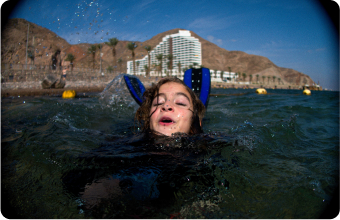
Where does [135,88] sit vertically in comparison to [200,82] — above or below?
below

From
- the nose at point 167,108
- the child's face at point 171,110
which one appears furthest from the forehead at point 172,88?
the nose at point 167,108

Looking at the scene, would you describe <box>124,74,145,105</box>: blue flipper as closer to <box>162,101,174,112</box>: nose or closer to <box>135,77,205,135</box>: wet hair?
<box>135,77,205,135</box>: wet hair

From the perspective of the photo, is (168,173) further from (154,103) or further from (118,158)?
(154,103)

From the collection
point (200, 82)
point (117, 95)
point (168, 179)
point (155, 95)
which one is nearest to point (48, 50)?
point (117, 95)

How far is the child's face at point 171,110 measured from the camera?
2.53 m

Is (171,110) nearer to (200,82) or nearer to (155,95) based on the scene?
(155,95)

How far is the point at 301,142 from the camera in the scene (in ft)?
10.5

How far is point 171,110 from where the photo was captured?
255 cm

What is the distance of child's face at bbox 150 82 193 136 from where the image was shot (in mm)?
2529

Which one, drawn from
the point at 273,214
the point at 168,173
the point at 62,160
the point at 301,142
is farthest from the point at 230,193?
the point at 301,142

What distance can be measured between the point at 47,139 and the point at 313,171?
335cm

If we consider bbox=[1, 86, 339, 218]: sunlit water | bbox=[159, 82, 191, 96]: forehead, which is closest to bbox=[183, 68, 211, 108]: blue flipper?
bbox=[159, 82, 191, 96]: forehead

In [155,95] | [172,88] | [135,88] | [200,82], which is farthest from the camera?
[135,88]

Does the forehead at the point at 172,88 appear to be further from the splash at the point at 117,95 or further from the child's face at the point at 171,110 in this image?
the splash at the point at 117,95
